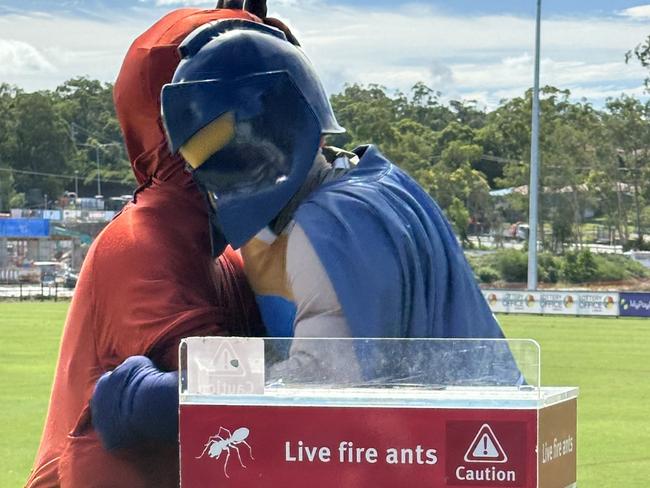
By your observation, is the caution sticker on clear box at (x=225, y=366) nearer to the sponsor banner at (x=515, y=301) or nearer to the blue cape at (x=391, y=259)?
the blue cape at (x=391, y=259)

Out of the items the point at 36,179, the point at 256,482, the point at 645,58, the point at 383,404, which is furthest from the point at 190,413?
the point at 36,179

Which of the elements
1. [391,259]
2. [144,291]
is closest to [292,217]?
[391,259]

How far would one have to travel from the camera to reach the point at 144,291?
294cm

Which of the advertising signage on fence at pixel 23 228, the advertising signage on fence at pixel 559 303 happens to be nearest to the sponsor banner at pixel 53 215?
the advertising signage on fence at pixel 23 228

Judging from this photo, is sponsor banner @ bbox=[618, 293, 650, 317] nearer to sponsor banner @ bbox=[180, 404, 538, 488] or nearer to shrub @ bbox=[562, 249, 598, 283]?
shrub @ bbox=[562, 249, 598, 283]


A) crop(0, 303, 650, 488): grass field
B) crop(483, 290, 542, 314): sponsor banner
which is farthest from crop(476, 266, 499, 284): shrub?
crop(0, 303, 650, 488): grass field

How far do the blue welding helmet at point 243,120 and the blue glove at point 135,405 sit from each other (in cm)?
38

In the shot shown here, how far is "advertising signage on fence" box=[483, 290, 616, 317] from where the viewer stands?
32.0 m

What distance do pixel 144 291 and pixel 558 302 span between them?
29930 millimetres

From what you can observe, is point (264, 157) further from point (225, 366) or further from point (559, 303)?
point (559, 303)

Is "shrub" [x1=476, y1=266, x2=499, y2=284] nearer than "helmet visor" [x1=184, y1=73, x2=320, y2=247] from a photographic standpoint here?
No

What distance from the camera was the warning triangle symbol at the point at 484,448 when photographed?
222cm

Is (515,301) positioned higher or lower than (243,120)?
lower

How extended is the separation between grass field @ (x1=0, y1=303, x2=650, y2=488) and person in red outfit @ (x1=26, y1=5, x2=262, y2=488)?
6095 millimetres
